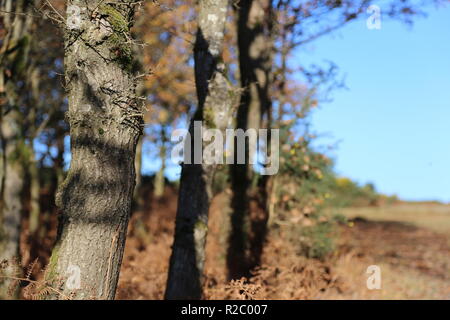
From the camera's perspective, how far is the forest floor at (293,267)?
690 centimetres

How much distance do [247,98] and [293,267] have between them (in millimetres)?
3514

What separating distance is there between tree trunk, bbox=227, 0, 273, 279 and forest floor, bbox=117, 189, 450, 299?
1.01 ft

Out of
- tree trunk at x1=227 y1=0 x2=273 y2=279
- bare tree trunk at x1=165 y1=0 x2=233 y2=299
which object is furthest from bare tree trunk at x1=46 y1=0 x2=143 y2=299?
tree trunk at x1=227 y1=0 x2=273 y2=279

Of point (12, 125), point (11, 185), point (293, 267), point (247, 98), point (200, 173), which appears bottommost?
point (293, 267)

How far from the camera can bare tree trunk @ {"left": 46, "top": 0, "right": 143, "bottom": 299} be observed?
3516 millimetres

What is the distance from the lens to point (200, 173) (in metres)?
5.98

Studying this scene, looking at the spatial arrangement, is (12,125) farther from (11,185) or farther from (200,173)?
(200,173)

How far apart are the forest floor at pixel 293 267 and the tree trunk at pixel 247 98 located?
12.1 inches

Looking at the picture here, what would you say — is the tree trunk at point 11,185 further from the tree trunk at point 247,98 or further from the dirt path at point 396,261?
the dirt path at point 396,261

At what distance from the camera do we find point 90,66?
3680 millimetres

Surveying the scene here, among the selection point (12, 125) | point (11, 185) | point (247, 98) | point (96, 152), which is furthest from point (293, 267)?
point (12, 125)

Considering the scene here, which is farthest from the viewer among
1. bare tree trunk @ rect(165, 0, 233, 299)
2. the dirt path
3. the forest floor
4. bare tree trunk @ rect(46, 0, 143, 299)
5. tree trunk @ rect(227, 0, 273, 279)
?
the dirt path

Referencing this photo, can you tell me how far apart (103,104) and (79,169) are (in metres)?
0.55

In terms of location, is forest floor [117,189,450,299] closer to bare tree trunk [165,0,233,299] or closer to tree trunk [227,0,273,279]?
tree trunk [227,0,273,279]
